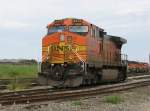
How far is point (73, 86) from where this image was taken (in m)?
21.6

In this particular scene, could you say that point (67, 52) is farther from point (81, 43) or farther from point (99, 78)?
point (99, 78)

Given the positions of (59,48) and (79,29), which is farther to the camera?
(79,29)

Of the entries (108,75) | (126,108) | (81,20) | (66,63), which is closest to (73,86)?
(66,63)

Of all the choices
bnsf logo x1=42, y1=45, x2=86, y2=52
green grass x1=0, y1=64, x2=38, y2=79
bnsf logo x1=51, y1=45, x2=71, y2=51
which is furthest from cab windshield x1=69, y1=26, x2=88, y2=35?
green grass x1=0, y1=64, x2=38, y2=79

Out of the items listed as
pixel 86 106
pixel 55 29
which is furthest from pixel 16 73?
pixel 86 106

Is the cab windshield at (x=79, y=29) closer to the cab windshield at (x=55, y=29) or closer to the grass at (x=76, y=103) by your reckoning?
the cab windshield at (x=55, y=29)

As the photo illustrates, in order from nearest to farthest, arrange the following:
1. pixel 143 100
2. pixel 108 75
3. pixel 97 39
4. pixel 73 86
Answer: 1. pixel 143 100
2. pixel 73 86
3. pixel 97 39
4. pixel 108 75

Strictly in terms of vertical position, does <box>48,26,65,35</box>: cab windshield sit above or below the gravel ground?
above

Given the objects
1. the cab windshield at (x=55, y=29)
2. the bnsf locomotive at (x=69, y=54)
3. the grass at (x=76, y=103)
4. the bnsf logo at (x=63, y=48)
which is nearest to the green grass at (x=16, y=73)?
the cab windshield at (x=55, y=29)

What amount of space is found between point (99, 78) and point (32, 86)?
12.6 ft

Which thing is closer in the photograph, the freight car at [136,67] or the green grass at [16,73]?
the green grass at [16,73]

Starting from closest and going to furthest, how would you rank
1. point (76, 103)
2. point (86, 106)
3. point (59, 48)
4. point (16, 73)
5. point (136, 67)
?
point (86, 106), point (76, 103), point (59, 48), point (16, 73), point (136, 67)

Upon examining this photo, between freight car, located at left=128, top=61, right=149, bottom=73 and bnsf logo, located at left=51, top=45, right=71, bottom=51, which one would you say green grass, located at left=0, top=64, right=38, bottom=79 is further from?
freight car, located at left=128, top=61, right=149, bottom=73

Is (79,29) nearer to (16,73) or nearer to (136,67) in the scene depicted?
(16,73)
